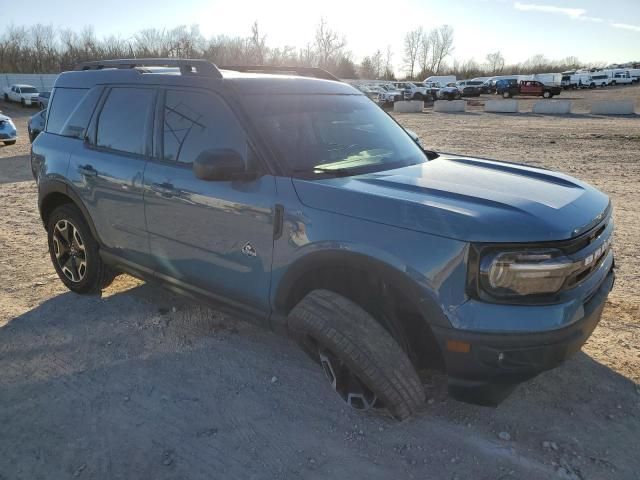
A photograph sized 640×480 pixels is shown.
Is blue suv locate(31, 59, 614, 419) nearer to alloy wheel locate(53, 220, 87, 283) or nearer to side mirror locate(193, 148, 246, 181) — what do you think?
side mirror locate(193, 148, 246, 181)

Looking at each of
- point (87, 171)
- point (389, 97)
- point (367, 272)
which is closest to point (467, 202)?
point (367, 272)

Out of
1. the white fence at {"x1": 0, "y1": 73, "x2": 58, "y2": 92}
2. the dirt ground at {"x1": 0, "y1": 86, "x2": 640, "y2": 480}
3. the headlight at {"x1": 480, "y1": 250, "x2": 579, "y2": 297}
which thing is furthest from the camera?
the white fence at {"x1": 0, "y1": 73, "x2": 58, "y2": 92}

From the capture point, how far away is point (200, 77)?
3344 mm

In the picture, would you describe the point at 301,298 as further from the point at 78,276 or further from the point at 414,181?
the point at 78,276

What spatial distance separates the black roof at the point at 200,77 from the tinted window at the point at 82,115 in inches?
4.0

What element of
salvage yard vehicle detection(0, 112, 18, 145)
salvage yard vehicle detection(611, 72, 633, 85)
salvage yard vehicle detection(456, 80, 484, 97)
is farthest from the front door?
salvage yard vehicle detection(611, 72, 633, 85)

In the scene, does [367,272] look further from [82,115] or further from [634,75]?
[634,75]

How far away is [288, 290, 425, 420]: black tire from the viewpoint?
8.30 ft

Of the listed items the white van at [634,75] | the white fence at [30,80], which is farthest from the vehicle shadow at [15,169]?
the white van at [634,75]

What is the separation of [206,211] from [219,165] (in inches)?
18.0

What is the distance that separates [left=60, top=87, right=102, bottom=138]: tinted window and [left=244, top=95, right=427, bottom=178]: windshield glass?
168 cm

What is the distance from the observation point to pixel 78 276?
4.43m

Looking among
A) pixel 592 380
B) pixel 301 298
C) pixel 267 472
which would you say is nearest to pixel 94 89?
pixel 301 298

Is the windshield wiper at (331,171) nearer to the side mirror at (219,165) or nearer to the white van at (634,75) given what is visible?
the side mirror at (219,165)
